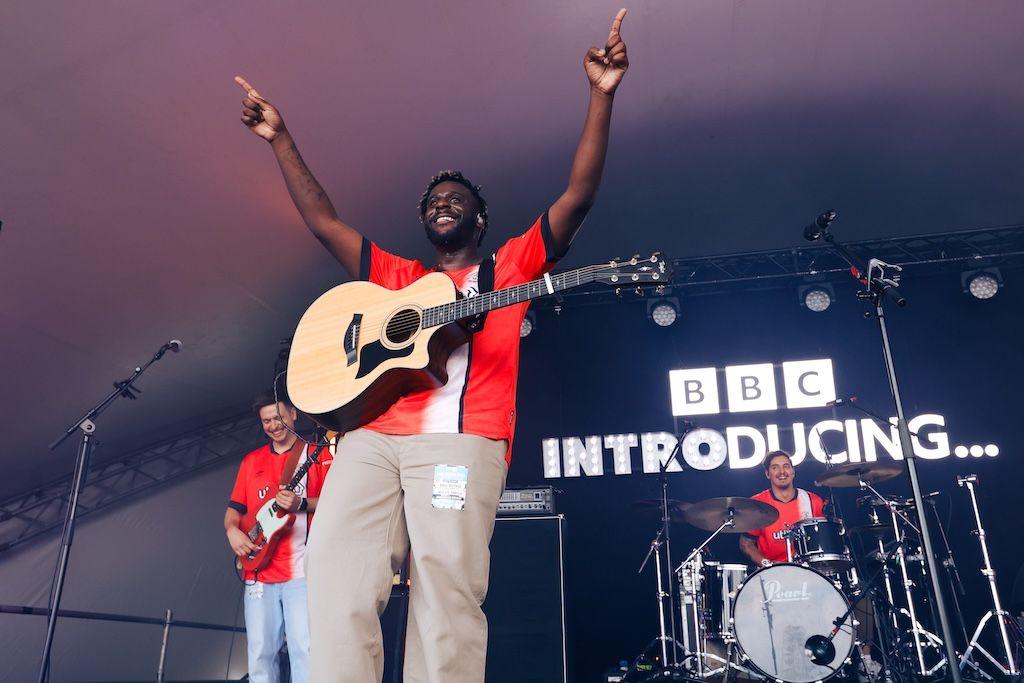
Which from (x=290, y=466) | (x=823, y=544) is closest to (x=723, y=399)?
(x=823, y=544)

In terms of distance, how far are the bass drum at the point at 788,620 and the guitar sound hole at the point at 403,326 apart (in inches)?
141

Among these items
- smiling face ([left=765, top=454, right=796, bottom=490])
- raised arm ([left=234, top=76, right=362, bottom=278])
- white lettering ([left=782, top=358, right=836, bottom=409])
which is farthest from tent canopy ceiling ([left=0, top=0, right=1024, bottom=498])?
smiling face ([left=765, top=454, right=796, bottom=490])

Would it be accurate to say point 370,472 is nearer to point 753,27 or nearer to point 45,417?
point 753,27

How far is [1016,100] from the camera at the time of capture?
16.9 ft

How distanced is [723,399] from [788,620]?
304cm

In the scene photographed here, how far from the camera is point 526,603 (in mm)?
4500

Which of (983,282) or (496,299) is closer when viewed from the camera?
(496,299)

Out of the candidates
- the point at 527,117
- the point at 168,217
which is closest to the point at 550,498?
the point at 527,117

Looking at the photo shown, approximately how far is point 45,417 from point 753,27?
5753 mm

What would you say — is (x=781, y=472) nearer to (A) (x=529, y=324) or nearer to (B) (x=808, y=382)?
(B) (x=808, y=382)

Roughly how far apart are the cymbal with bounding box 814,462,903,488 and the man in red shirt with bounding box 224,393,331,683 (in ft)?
11.5

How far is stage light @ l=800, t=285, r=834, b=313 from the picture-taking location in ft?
24.6

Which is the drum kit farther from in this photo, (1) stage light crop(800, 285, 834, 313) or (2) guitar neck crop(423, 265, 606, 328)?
(2) guitar neck crop(423, 265, 606, 328)

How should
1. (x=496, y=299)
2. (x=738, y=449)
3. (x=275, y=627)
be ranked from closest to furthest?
1. (x=496, y=299)
2. (x=275, y=627)
3. (x=738, y=449)
